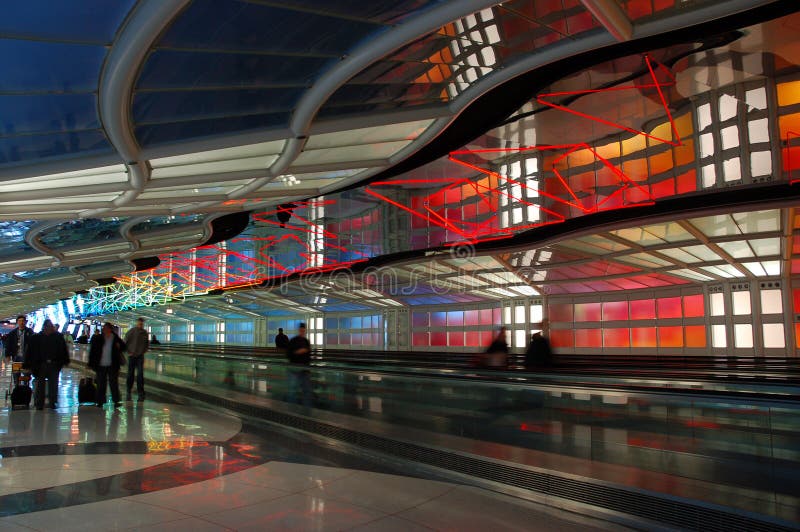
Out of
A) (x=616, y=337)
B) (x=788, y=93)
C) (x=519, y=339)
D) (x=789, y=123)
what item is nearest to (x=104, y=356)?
(x=789, y=123)

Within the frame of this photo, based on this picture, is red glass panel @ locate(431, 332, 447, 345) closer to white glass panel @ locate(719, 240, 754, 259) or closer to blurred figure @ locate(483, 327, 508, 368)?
white glass panel @ locate(719, 240, 754, 259)

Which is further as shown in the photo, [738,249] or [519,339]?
[519,339]

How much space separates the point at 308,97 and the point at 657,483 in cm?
670

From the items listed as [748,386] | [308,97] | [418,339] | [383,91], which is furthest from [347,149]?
[418,339]

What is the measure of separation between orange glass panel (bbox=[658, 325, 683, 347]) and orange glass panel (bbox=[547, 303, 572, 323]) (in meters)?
4.83

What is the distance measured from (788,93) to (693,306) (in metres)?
9.93

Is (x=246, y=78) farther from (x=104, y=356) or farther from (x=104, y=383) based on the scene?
(x=104, y=383)

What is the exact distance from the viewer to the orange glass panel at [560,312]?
102 feet

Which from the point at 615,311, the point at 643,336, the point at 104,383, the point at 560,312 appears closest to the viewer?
the point at 104,383

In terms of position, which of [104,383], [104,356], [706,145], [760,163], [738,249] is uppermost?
[706,145]

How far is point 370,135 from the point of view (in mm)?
12320

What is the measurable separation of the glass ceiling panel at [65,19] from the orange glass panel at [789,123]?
19.9 metres

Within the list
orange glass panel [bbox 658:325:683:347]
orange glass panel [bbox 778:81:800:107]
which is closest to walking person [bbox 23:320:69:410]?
orange glass panel [bbox 778:81:800:107]

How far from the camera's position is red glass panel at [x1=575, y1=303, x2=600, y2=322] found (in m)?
29.8
